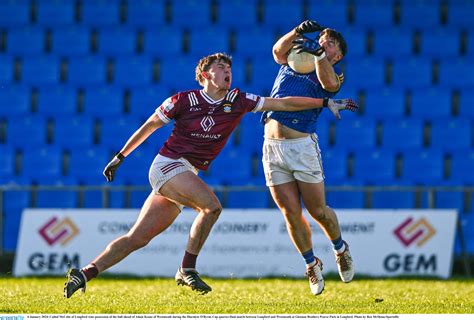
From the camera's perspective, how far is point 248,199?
47.7ft

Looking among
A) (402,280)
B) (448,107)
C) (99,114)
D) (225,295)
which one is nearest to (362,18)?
(448,107)

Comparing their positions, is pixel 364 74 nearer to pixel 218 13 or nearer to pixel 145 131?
pixel 218 13

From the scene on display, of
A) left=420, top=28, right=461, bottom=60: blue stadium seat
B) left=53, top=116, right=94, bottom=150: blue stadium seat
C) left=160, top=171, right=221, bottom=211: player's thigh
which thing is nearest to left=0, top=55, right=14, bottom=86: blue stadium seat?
left=53, top=116, right=94, bottom=150: blue stadium seat

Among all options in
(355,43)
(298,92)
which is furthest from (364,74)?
(298,92)

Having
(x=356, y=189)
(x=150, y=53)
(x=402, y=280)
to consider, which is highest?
(x=150, y=53)

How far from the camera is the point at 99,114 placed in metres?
15.9

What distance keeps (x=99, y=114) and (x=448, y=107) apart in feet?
17.0

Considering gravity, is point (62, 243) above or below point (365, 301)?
below

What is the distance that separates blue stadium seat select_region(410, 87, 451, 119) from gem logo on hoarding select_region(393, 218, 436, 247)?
315cm

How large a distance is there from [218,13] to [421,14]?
3.17 m

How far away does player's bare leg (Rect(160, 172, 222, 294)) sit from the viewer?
824 cm

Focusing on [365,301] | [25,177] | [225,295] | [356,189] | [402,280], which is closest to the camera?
[365,301]

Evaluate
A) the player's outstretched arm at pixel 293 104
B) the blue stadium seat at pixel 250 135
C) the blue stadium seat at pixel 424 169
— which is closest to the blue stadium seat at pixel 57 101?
the blue stadium seat at pixel 250 135

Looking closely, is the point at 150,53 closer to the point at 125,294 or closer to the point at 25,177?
the point at 25,177
